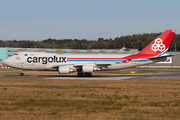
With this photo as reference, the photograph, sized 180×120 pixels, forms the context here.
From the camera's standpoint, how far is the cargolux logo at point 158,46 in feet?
155

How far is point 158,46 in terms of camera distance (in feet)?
156

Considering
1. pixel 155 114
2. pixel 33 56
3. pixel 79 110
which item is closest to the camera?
pixel 155 114

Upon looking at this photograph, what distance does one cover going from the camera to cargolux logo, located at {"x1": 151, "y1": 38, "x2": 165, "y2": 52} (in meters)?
47.4

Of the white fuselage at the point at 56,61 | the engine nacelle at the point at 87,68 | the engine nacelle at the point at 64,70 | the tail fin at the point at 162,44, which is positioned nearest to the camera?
the engine nacelle at the point at 64,70

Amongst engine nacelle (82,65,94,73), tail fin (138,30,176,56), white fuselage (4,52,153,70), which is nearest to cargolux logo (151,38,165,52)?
tail fin (138,30,176,56)

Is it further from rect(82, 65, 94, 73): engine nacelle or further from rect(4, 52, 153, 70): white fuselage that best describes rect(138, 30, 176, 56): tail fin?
rect(82, 65, 94, 73): engine nacelle

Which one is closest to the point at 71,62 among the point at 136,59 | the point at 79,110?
the point at 136,59

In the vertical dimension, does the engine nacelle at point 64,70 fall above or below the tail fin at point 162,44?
below

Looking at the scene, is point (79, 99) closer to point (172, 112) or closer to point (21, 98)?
point (21, 98)

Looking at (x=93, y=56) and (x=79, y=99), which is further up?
(x=93, y=56)

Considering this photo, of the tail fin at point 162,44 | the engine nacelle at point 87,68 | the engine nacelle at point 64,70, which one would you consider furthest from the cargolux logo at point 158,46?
the engine nacelle at point 64,70

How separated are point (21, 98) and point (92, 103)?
5.79 metres

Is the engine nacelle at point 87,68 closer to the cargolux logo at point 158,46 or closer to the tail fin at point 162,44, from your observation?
the tail fin at point 162,44

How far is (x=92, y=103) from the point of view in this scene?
1695cm
